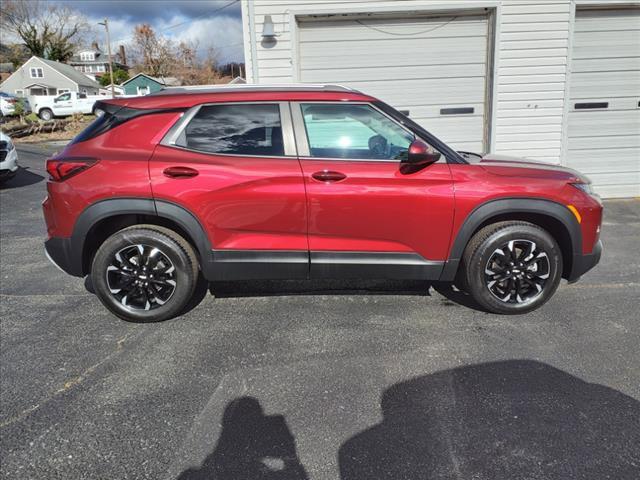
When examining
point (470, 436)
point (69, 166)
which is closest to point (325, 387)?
point (470, 436)

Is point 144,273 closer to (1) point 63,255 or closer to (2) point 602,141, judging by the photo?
(1) point 63,255

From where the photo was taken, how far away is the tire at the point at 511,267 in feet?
11.9

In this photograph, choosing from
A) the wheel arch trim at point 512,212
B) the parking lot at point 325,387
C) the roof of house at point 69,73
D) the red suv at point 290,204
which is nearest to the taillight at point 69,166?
the red suv at point 290,204

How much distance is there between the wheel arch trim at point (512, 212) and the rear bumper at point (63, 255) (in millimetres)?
2797

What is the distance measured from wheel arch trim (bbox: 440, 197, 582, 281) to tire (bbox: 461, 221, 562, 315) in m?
0.10

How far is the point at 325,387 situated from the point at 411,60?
6345 mm

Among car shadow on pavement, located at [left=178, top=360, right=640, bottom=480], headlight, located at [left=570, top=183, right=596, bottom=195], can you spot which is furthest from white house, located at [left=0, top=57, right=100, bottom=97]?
car shadow on pavement, located at [left=178, top=360, right=640, bottom=480]

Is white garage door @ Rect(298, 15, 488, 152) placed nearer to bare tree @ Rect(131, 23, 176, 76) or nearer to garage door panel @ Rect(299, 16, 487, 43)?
garage door panel @ Rect(299, 16, 487, 43)

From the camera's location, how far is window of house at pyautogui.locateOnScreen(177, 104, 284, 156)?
11.6ft

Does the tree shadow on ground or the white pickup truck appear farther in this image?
the white pickup truck

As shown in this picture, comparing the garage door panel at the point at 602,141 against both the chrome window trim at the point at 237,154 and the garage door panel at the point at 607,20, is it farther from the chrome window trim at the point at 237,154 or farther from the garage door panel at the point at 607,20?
the chrome window trim at the point at 237,154

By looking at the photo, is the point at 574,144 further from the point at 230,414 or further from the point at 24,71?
the point at 24,71

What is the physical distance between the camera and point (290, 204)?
348 cm

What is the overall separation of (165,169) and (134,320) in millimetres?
1225
